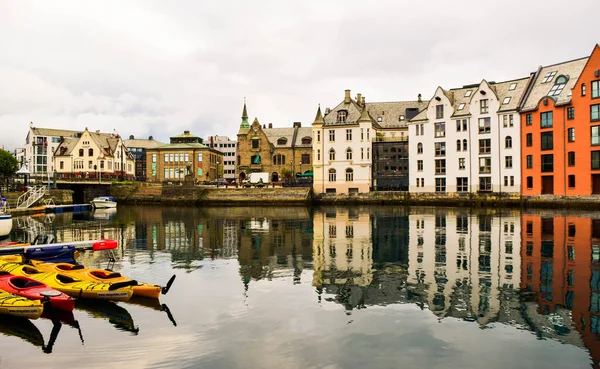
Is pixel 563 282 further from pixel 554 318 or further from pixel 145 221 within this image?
pixel 145 221

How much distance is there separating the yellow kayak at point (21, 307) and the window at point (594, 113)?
73.4m

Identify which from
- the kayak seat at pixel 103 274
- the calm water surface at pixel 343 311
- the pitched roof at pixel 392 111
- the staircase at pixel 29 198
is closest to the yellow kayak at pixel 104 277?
the kayak seat at pixel 103 274

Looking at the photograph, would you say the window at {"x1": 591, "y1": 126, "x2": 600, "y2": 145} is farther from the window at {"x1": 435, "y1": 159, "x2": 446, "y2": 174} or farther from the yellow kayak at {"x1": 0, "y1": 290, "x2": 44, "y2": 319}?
the yellow kayak at {"x1": 0, "y1": 290, "x2": 44, "y2": 319}

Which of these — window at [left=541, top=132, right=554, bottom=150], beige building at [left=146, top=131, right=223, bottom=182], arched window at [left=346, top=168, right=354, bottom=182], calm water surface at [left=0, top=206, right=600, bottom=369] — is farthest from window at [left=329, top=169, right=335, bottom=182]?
calm water surface at [left=0, top=206, right=600, bottom=369]

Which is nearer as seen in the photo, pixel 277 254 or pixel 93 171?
pixel 277 254

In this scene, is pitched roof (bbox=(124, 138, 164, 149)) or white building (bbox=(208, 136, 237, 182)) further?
white building (bbox=(208, 136, 237, 182))

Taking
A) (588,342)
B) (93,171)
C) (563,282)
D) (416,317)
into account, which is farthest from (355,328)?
(93,171)

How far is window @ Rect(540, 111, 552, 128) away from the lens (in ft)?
239

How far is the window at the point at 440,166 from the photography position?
84.8 metres

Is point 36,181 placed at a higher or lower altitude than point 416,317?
higher

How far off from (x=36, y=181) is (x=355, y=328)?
100 meters

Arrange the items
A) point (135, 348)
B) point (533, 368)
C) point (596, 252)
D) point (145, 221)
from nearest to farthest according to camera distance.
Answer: point (533, 368) → point (135, 348) → point (596, 252) → point (145, 221)

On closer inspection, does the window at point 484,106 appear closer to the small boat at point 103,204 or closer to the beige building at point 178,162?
the beige building at point 178,162

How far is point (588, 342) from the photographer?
47.1 feet
